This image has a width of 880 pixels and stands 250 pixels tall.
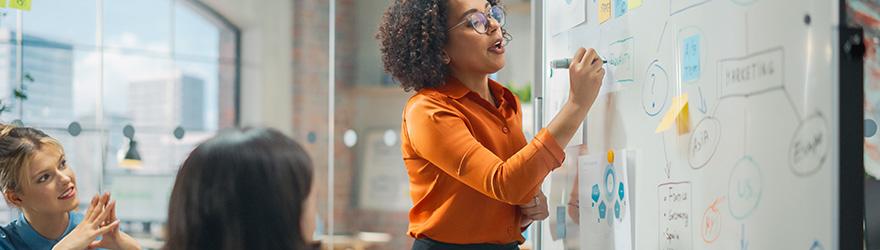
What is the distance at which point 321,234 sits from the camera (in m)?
4.63

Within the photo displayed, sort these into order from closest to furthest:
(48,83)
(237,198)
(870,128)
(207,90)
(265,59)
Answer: (237,198)
(870,128)
(48,83)
(207,90)
(265,59)

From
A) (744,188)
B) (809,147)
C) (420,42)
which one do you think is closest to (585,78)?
(420,42)

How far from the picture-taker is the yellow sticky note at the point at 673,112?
1857 millimetres

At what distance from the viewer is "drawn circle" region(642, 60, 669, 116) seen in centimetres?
193

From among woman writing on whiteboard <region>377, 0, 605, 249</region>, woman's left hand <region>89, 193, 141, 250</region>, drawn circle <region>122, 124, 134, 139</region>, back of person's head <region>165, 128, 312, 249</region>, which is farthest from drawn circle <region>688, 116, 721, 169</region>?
drawn circle <region>122, 124, 134, 139</region>

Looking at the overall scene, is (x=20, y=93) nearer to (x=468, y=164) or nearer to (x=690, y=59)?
(x=468, y=164)

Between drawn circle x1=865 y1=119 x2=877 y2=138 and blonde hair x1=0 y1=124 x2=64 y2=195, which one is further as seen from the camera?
blonde hair x1=0 y1=124 x2=64 y2=195

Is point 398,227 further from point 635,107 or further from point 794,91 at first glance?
point 794,91

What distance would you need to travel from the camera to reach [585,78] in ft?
6.84

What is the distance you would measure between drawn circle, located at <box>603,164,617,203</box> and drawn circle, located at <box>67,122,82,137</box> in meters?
2.51

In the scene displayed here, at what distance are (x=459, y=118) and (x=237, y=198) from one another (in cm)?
77

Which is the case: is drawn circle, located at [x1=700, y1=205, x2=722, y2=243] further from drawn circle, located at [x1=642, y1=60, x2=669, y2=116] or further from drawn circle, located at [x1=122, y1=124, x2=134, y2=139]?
drawn circle, located at [x1=122, y1=124, x2=134, y2=139]

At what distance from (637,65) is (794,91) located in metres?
0.55

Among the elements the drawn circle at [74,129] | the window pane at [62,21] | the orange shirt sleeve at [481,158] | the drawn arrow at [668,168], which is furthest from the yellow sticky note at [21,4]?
the drawn arrow at [668,168]
